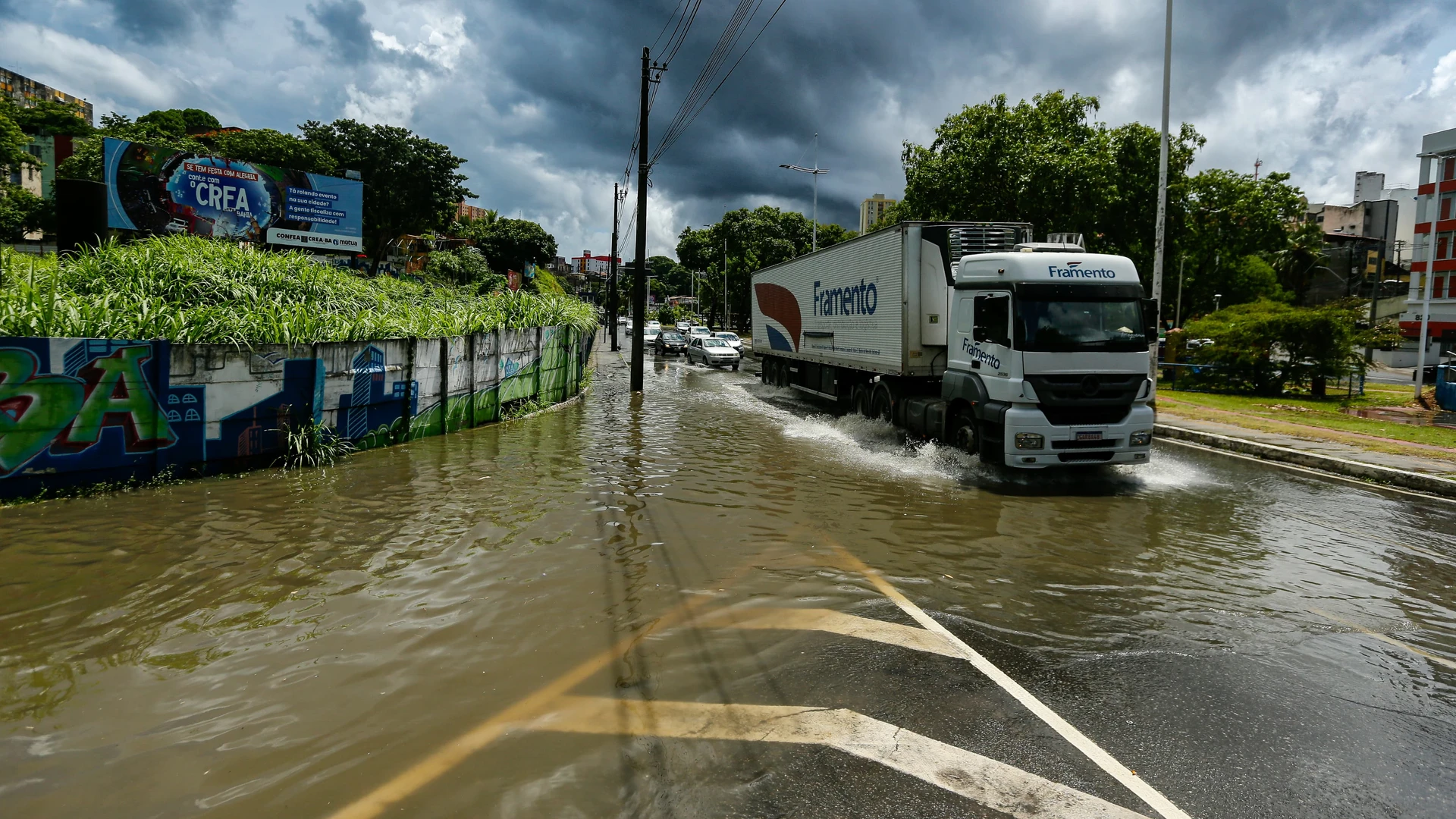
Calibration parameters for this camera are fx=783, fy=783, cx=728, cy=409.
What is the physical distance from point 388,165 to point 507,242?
79.1ft

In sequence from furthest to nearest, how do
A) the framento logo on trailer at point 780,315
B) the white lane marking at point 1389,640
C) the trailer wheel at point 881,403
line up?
the framento logo on trailer at point 780,315
the trailer wheel at point 881,403
the white lane marking at point 1389,640

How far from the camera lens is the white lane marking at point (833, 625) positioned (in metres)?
5.11

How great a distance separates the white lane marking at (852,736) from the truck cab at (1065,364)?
22.7 ft

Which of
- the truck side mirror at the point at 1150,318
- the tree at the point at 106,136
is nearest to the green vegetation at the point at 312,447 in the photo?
the truck side mirror at the point at 1150,318

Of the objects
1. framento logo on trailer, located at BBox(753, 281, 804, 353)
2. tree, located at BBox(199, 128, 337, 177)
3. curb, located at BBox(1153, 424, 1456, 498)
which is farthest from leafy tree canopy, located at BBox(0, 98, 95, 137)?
curb, located at BBox(1153, 424, 1456, 498)

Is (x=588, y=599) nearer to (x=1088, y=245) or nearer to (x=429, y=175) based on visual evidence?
(x=1088, y=245)

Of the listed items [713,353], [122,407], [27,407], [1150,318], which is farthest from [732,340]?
[27,407]

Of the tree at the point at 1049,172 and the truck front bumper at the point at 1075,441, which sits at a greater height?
the tree at the point at 1049,172

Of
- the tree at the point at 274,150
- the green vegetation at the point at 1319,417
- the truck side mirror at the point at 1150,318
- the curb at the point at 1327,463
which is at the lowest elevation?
the curb at the point at 1327,463

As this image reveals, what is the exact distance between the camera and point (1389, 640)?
538cm

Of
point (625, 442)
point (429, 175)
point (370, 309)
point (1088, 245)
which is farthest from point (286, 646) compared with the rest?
point (429, 175)

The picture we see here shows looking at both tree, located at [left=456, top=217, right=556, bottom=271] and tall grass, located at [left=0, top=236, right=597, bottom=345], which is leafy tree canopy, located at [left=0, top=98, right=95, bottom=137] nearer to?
tree, located at [left=456, top=217, right=556, bottom=271]

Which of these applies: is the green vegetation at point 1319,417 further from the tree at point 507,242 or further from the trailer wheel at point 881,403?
the tree at point 507,242

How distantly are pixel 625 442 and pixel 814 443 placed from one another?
10.8 ft
